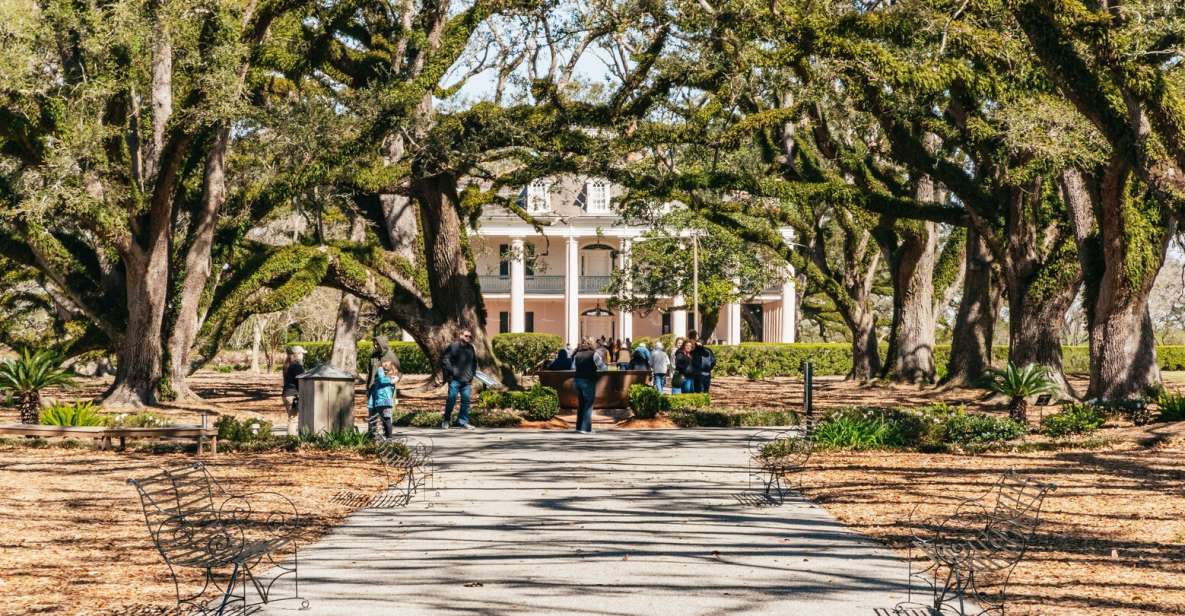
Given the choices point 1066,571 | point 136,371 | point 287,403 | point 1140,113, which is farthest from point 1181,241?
point 136,371

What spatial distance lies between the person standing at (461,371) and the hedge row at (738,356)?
25973mm

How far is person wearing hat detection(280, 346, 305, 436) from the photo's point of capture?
59.6 ft

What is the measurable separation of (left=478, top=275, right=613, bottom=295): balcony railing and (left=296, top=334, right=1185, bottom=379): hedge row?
38.1 feet

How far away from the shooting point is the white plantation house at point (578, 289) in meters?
57.7

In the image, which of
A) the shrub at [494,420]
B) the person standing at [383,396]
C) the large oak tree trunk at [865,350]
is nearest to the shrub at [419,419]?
the shrub at [494,420]

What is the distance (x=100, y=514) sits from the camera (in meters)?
10.5

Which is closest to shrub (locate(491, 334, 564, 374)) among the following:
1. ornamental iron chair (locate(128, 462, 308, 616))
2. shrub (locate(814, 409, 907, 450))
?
shrub (locate(814, 409, 907, 450))

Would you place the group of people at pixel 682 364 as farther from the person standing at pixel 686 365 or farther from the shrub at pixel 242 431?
the shrub at pixel 242 431

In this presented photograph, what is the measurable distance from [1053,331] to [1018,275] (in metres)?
1.22

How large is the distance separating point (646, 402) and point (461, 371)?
351 centimetres

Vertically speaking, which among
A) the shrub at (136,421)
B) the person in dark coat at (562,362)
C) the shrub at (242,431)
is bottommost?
the shrub at (242,431)

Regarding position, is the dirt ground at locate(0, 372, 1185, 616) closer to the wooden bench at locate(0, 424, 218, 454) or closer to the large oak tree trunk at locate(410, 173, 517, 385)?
the wooden bench at locate(0, 424, 218, 454)

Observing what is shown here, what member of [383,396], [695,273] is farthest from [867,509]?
A: [695,273]

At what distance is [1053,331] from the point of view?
23922mm
